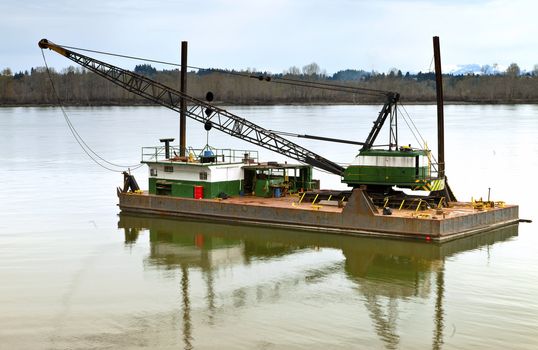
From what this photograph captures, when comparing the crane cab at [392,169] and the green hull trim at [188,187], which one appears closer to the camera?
the crane cab at [392,169]

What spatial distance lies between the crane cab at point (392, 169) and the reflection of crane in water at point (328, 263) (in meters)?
3.45

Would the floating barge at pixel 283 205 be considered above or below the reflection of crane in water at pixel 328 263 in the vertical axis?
above

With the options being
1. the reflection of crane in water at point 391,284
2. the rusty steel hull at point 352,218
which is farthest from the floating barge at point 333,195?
the reflection of crane in water at point 391,284

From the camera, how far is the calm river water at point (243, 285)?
2233 cm

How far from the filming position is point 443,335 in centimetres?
2234

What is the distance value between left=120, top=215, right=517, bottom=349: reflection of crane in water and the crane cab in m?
3.45

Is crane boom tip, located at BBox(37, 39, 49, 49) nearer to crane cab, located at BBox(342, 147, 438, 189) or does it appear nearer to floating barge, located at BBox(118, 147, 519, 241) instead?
floating barge, located at BBox(118, 147, 519, 241)

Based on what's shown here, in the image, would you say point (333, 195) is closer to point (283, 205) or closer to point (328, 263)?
point (283, 205)

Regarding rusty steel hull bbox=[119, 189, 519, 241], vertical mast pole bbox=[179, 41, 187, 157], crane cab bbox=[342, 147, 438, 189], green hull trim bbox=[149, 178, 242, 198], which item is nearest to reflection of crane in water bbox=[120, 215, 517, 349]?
rusty steel hull bbox=[119, 189, 519, 241]

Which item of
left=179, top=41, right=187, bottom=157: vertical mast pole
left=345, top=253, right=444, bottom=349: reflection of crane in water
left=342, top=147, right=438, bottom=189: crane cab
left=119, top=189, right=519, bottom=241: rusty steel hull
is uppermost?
left=179, top=41, right=187, bottom=157: vertical mast pole

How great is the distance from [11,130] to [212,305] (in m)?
101

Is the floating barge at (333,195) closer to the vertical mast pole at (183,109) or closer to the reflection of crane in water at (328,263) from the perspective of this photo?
the vertical mast pole at (183,109)

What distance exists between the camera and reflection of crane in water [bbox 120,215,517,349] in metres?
25.2

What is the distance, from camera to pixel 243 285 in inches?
1119
